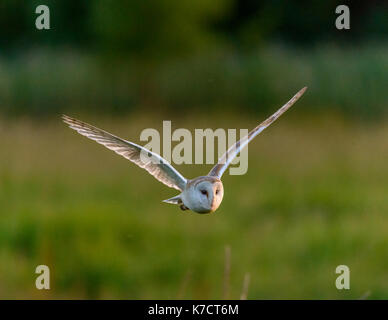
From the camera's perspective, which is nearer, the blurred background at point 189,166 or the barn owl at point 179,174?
the barn owl at point 179,174

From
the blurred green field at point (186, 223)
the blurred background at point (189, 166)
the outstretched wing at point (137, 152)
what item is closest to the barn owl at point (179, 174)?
the outstretched wing at point (137, 152)

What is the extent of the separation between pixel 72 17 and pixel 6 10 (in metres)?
1.11

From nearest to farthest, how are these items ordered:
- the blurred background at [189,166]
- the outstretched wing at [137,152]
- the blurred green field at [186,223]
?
the outstretched wing at [137,152] → the blurred green field at [186,223] → the blurred background at [189,166]

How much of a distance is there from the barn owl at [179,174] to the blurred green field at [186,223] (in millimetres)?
3553

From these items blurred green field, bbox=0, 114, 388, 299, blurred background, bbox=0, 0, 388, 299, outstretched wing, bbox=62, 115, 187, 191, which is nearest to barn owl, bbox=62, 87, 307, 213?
outstretched wing, bbox=62, 115, 187, 191

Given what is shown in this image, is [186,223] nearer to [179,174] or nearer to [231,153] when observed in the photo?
[231,153]

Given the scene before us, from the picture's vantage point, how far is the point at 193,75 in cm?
1093

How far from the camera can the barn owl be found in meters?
2.47

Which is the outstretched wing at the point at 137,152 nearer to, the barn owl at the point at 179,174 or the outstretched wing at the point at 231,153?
the barn owl at the point at 179,174

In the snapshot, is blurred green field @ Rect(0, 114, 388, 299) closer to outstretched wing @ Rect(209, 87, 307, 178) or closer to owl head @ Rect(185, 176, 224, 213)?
outstretched wing @ Rect(209, 87, 307, 178)

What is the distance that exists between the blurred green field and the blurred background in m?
0.02

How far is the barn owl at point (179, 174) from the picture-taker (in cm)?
247

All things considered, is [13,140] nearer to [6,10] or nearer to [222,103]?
[222,103]

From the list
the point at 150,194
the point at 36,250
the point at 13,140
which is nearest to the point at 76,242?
the point at 36,250
